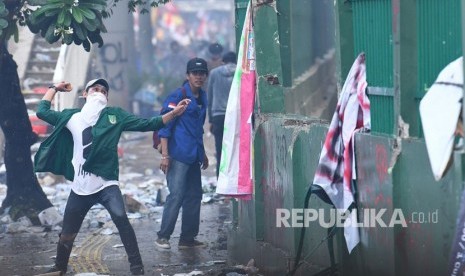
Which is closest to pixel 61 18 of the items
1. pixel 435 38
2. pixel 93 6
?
pixel 93 6

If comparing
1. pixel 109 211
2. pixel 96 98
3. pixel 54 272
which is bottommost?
pixel 54 272

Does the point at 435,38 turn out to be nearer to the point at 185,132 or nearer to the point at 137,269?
the point at 137,269

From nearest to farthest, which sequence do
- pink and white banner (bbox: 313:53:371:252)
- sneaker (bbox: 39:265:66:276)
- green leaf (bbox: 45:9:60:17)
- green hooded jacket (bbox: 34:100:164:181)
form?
pink and white banner (bbox: 313:53:371:252), green hooded jacket (bbox: 34:100:164:181), sneaker (bbox: 39:265:66:276), green leaf (bbox: 45:9:60:17)

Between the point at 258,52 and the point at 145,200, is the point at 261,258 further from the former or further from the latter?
the point at 145,200

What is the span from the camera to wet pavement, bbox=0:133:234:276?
1020cm

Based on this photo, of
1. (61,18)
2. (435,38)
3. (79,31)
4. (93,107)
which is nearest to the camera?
(435,38)

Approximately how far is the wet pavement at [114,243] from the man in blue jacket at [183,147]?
25 cm

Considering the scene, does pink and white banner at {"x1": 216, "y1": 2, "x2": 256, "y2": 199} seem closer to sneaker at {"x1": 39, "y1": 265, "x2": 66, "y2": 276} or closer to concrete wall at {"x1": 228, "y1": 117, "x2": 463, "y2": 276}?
concrete wall at {"x1": 228, "y1": 117, "x2": 463, "y2": 276}

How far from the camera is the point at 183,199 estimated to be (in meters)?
11.2

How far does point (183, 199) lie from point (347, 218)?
341 cm

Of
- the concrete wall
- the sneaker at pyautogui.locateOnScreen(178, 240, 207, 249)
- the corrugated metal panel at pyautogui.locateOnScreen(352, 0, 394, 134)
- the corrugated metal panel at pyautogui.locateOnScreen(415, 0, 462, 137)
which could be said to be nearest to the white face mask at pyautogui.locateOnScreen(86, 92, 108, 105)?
the concrete wall

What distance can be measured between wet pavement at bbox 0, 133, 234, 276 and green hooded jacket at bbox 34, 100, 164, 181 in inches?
39.1

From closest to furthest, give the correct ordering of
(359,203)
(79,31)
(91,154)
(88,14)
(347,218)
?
(359,203) < (347,218) < (91,154) < (88,14) < (79,31)

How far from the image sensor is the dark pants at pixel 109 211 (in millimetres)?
9500
